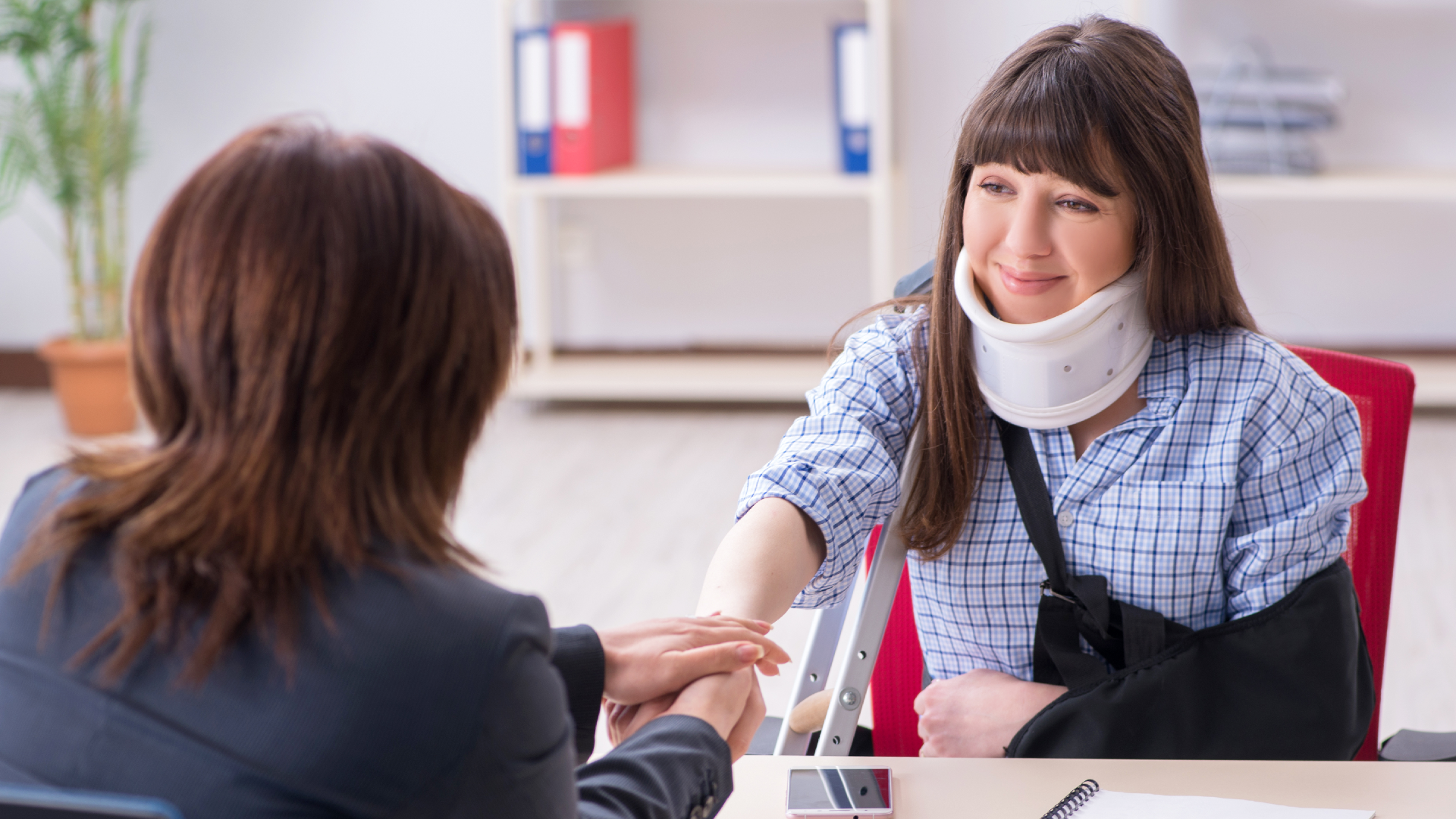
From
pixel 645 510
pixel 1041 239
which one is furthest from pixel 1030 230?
pixel 645 510

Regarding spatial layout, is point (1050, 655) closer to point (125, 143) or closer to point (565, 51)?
point (565, 51)

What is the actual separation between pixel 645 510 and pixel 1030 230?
220 cm

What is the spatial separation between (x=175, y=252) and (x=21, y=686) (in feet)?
0.73

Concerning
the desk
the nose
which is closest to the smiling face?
the nose

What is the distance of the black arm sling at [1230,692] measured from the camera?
1.13 metres

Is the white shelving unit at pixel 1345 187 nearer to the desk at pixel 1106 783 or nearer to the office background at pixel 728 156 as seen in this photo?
the office background at pixel 728 156

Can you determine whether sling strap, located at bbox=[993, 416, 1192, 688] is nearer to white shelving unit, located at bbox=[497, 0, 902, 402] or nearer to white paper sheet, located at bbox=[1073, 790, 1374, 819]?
white paper sheet, located at bbox=[1073, 790, 1374, 819]

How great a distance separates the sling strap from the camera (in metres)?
1.17

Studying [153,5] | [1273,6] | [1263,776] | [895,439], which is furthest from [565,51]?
[1263,776]

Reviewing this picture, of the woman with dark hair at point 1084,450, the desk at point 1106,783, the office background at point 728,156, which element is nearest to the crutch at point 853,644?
the woman with dark hair at point 1084,450

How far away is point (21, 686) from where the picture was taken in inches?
26.1

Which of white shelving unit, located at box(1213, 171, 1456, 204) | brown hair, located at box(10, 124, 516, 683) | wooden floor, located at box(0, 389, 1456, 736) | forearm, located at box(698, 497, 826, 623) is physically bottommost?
wooden floor, located at box(0, 389, 1456, 736)

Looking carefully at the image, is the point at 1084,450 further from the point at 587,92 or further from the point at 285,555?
the point at 587,92

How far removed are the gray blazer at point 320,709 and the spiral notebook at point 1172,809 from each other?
429 mm
